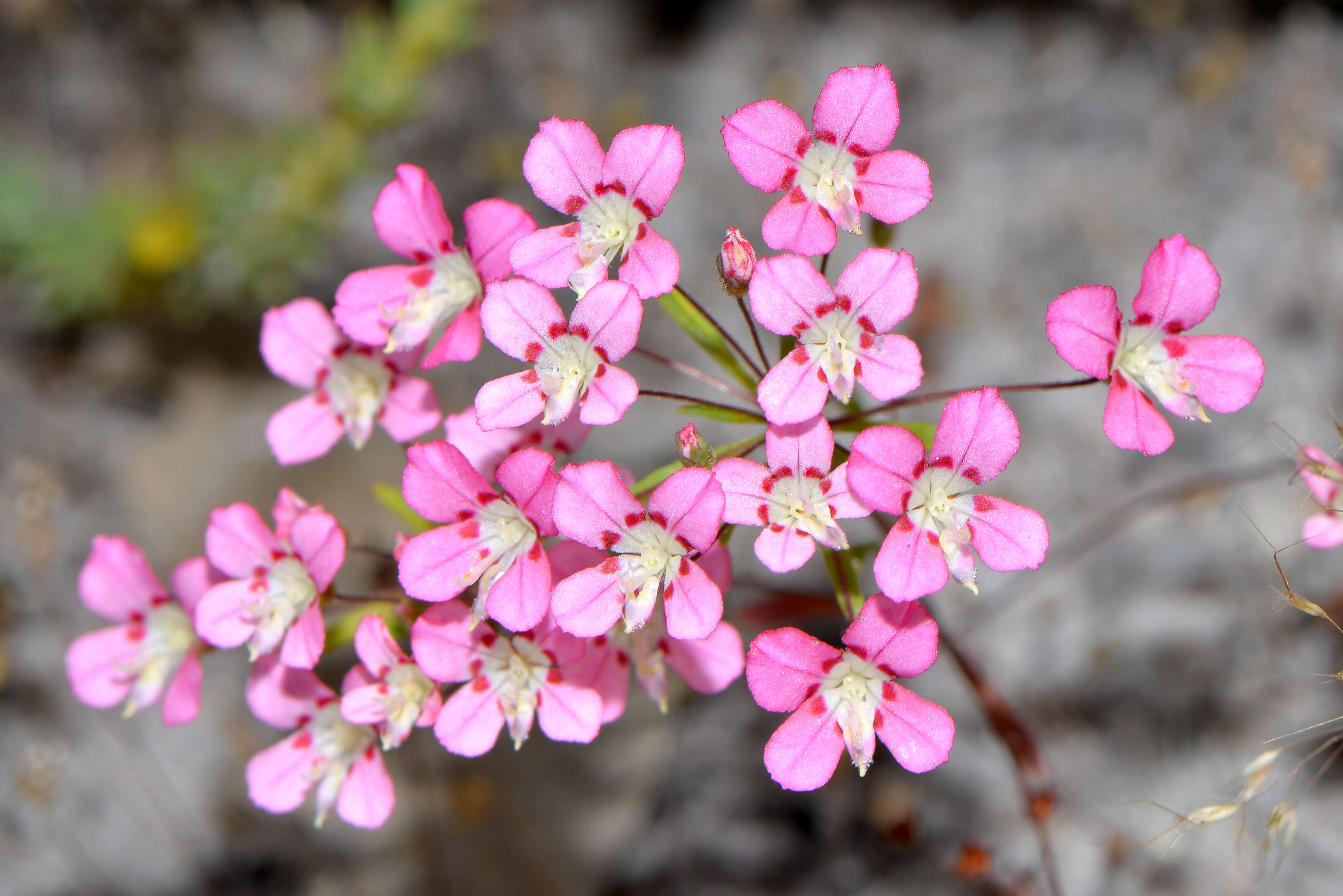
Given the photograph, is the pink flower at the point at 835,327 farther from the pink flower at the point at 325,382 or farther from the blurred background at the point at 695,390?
the blurred background at the point at 695,390

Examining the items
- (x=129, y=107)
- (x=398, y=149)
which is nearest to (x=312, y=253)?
(x=398, y=149)

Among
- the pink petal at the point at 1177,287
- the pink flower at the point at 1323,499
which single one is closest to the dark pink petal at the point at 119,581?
the pink petal at the point at 1177,287

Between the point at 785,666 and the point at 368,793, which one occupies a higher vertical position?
the point at 785,666

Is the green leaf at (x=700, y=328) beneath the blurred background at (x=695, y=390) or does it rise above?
above

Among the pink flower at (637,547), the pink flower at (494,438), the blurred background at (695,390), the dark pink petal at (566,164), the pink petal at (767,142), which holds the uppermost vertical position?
the pink petal at (767,142)

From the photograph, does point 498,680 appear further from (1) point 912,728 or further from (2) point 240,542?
(1) point 912,728

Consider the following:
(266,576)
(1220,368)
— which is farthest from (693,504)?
(1220,368)
